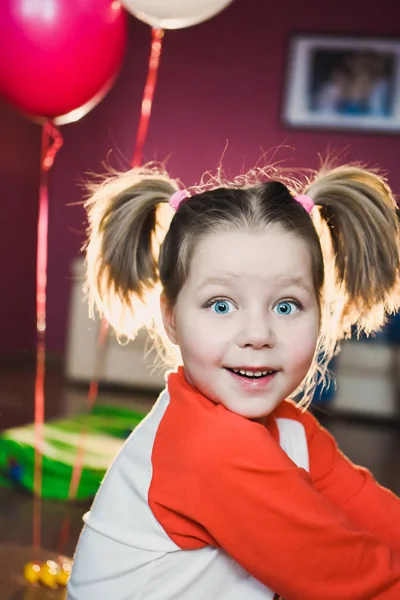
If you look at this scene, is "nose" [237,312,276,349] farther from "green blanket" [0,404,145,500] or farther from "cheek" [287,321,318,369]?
"green blanket" [0,404,145,500]

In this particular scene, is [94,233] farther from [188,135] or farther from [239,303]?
[188,135]

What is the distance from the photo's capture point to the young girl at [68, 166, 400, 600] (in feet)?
2.40

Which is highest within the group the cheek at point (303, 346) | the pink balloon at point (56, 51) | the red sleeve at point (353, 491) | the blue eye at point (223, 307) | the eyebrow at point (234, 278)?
the pink balloon at point (56, 51)

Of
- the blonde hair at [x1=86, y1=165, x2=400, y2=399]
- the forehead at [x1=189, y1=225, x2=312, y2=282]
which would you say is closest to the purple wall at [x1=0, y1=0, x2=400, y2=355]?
the blonde hair at [x1=86, y1=165, x2=400, y2=399]

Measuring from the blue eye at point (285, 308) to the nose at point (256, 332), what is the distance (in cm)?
2

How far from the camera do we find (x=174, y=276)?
0.87 meters

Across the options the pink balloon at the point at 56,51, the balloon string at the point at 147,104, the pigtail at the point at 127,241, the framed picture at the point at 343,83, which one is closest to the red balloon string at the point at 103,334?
the balloon string at the point at 147,104

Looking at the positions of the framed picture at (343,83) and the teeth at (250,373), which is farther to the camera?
the framed picture at (343,83)

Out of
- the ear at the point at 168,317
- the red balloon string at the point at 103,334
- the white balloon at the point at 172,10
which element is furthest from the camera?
the red balloon string at the point at 103,334

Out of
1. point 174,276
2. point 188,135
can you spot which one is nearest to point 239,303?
point 174,276

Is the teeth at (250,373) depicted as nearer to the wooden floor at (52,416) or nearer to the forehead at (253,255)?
the forehead at (253,255)

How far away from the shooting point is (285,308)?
82cm

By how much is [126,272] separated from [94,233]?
2.5 inches

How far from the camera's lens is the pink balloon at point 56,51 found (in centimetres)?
158
